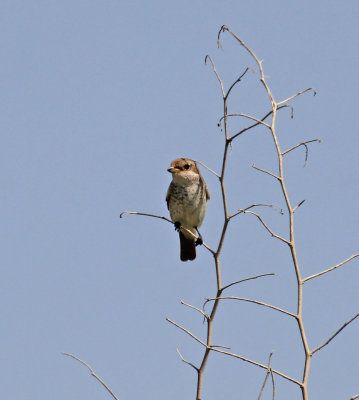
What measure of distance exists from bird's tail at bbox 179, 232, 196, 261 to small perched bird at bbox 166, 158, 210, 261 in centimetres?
36

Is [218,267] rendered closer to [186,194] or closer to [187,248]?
[186,194]

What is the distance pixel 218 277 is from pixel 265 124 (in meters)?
0.77

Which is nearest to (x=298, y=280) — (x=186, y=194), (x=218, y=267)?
(x=218, y=267)

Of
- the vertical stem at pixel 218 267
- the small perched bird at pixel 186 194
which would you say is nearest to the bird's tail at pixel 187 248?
the small perched bird at pixel 186 194

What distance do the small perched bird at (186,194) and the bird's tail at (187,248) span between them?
0.36m

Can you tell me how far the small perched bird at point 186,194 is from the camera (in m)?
8.72

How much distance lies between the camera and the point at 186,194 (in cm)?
877

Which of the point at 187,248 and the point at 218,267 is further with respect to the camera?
the point at 187,248

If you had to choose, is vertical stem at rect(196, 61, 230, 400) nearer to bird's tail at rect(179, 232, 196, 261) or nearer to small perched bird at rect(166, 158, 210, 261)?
small perched bird at rect(166, 158, 210, 261)

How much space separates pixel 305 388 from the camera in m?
3.07

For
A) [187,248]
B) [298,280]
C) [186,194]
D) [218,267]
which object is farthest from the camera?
[187,248]

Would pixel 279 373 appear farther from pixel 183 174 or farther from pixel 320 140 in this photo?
pixel 183 174

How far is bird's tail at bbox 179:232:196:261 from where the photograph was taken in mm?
9336

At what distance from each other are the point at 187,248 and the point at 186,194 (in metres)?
0.87
